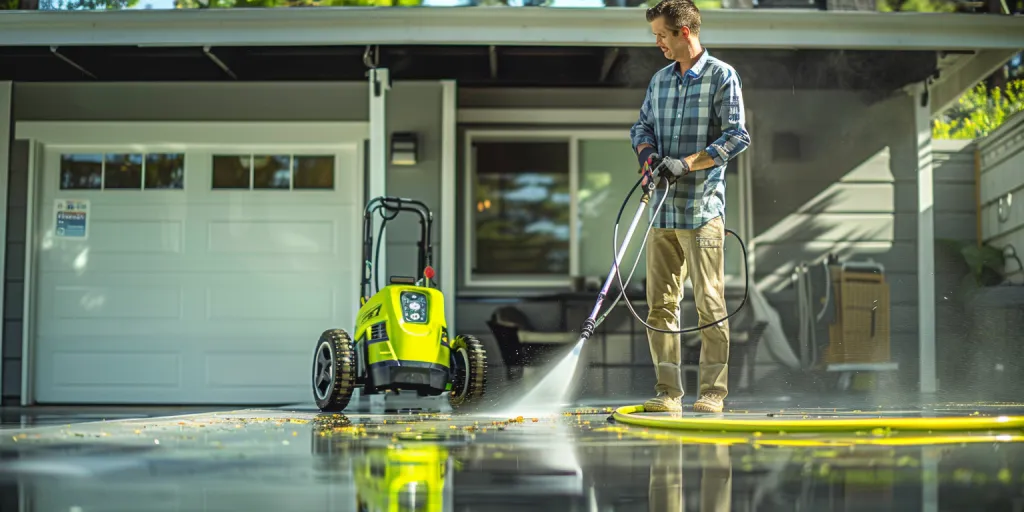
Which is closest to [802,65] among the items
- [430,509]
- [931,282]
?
[931,282]

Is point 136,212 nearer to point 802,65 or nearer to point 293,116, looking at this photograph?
point 293,116

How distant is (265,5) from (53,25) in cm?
137

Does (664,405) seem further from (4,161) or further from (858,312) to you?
(4,161)

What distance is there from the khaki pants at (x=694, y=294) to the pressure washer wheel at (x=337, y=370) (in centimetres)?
163

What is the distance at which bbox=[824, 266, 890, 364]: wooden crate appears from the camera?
8.35 m

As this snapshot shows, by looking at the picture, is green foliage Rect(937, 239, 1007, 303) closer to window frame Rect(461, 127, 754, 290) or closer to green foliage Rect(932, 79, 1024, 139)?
green foliage Rect(932, 79, 1024, 139)

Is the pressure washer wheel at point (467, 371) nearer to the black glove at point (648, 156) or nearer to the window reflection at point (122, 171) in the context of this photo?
the black glove at point (648, 156)

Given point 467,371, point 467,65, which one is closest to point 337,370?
point 467,371

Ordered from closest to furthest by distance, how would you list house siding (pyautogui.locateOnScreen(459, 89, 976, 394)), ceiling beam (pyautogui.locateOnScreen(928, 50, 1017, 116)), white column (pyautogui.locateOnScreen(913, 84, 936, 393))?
ceiling beam (pyautogui.locateOnScreen(928, 50, 1017, 116))
white column (pyautogui.locateOnScreen(913, 84, 936, 393))
house siding (pyautogui.locateOnScreen(459, 89, 976, 394))

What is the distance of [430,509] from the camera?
2.75 meters

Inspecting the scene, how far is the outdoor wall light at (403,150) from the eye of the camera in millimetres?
8016

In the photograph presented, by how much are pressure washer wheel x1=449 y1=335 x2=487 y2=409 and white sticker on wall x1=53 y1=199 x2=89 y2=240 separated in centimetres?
328

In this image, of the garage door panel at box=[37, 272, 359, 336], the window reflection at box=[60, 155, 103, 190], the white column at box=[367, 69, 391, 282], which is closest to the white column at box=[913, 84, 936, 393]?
the white column at box=[367, 69, 391, 282]

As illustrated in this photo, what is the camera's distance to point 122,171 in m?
8.42
